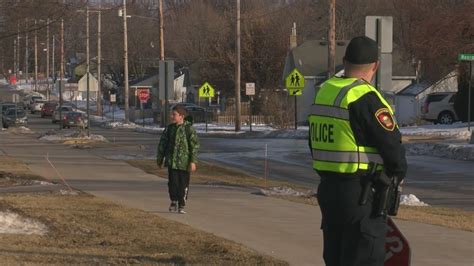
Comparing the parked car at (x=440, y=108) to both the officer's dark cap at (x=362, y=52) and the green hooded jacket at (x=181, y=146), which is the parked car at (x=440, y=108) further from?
the officer's dark cap at (x=362, y=52)

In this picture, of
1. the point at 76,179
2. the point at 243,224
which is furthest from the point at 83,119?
the point at 243,224

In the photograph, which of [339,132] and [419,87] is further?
[419,87]

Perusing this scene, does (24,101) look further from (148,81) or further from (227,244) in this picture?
(227,244)

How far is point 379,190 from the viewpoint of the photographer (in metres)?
5.04

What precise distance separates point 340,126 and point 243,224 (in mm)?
6813

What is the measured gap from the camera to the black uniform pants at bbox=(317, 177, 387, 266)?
5.02m

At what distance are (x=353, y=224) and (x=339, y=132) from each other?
55cm

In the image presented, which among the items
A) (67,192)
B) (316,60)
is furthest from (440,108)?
(67,192)

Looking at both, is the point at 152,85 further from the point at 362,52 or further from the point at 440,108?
the point at 362,52

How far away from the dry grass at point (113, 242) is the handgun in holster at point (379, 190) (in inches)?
140

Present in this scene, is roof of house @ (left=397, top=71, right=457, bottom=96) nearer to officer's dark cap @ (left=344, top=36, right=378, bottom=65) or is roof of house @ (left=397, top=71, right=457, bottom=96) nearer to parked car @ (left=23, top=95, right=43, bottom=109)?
officer's dark cap @ (left=344, top=36, right=378, bottom=65)

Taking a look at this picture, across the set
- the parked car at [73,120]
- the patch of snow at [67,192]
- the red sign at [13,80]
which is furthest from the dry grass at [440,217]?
the red sign at [13,80]

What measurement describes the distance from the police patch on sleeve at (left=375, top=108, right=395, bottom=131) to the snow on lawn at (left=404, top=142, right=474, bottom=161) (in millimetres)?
23285

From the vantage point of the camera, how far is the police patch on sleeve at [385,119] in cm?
500
